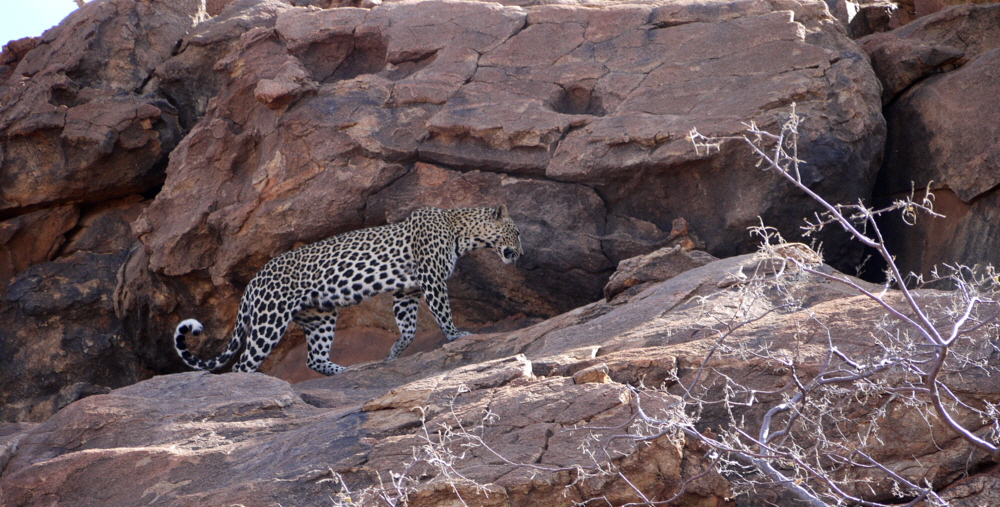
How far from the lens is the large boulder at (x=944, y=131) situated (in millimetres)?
8336

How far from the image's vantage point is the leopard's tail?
30.1 ft

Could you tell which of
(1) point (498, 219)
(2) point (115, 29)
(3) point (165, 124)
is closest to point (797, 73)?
(1) point (498, 219)

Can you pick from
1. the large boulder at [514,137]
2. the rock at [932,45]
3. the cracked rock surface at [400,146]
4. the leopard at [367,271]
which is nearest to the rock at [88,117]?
the cracked rock surface at [400,146]

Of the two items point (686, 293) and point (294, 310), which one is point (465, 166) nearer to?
point (294, 310)

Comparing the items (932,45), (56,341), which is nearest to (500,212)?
(932,45)

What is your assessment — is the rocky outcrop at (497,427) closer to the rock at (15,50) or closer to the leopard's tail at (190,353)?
the leopard's tail at (190,353)

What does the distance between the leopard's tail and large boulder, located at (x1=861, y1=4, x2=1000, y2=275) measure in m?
7.44

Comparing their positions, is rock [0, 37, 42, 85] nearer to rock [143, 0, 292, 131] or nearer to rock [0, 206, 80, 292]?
rock [143, 0, 292, 131]

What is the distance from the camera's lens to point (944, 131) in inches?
348

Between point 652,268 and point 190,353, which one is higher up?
point 652,268

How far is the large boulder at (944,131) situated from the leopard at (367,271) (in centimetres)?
427

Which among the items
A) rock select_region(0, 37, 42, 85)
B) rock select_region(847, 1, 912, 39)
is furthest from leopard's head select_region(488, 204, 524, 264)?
rock select_region(0, 37, 42, 85)

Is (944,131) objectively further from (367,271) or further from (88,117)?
(88,117)

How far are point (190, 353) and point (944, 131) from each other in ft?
28.1
